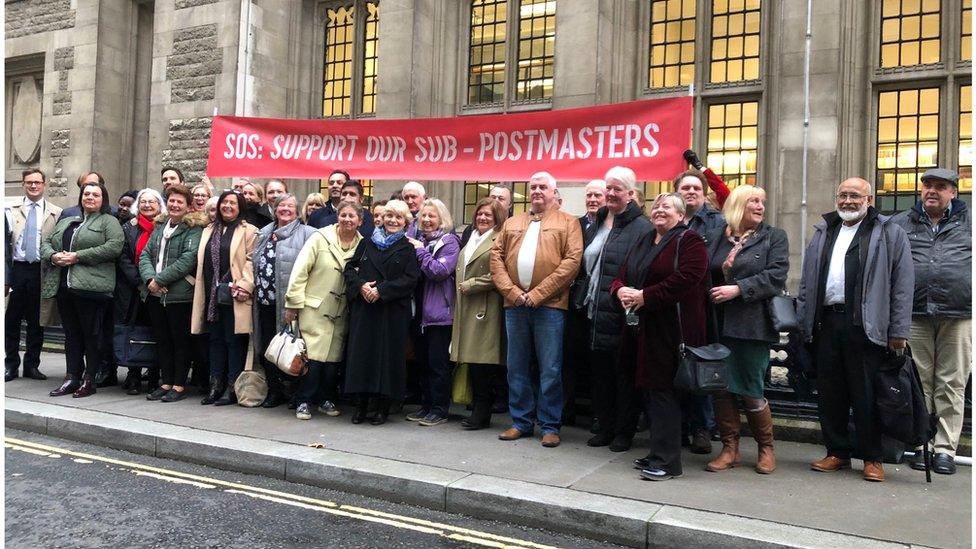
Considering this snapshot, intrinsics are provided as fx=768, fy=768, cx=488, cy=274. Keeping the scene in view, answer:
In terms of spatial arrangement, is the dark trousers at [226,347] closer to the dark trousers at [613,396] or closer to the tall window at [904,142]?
the dark trousers at [613,396]

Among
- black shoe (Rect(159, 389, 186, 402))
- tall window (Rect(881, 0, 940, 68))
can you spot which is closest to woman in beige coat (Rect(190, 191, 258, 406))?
black shoe (Rect(159, 389, 186, 402))

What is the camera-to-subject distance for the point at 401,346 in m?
6.74

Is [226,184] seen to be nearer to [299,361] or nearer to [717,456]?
[299,361]

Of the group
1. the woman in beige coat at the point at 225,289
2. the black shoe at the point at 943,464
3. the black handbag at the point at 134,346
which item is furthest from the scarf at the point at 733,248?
the black handbag at the point at 134,346

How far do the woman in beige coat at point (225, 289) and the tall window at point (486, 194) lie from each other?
5.85 metres

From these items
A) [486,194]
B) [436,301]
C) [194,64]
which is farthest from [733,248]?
[194,64]

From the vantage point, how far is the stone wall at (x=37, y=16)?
17016 mm

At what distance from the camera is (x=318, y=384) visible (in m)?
7.27

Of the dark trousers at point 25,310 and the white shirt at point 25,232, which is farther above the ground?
the white shirt at point 25,232

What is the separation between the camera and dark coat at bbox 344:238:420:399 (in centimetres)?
664

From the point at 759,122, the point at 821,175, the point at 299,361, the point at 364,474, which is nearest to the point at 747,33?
the point at 759,122

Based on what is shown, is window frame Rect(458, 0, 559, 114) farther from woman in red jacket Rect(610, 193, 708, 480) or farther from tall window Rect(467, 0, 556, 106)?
woman in red jacket Rect(610, 193, 708, 480)

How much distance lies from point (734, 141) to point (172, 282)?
27.6 ft

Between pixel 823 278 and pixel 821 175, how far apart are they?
593cm
